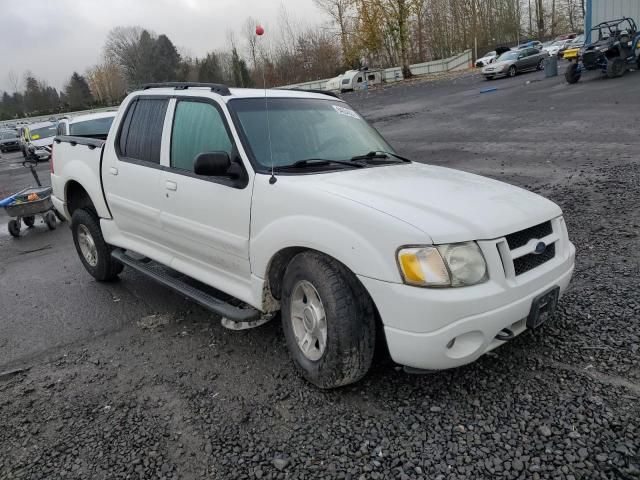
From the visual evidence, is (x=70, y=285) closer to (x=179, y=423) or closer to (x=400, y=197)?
(x=179, y=423)

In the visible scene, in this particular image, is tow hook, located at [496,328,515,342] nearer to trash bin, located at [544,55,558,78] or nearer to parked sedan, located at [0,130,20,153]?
trash bin, located at [544,55,558,78]

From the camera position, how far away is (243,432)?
286cm

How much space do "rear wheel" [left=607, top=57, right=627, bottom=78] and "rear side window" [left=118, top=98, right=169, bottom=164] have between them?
69.1ft

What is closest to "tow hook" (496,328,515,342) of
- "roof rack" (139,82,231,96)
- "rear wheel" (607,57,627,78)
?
"roof rack" (139,82,231,96)

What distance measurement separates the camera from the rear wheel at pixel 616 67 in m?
20.0

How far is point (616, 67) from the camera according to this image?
2009cm

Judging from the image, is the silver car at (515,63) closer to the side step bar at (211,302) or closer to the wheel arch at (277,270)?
the side step bar at (211,302)

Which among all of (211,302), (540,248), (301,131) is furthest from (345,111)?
(540,248)

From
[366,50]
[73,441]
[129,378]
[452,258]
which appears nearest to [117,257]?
[129,378]

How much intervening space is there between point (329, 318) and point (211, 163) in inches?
50.3

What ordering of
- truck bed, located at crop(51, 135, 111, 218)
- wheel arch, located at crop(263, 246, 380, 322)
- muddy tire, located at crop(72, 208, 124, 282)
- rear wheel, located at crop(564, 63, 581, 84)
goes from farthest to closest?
rear wheel, located at crop(564, 63, 581, 84), muddy tire, located at crop(72, 208, 124, 282), truck bed, located at crop(51, 135, 111, 218), wheel arch, located at crop(263, 246, 380, 322)

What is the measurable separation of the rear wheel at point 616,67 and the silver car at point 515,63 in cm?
1117

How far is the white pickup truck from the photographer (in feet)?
8.69

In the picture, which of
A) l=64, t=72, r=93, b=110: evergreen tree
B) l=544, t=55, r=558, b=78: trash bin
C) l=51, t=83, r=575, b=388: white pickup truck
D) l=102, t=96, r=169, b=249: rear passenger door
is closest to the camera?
l=51, t=83, r=575, b=388: white pickup truck
